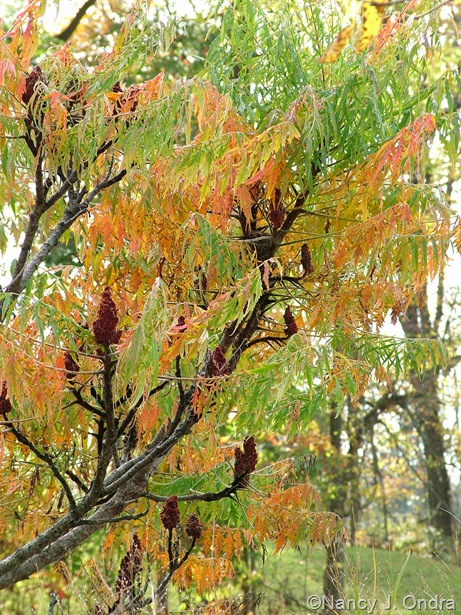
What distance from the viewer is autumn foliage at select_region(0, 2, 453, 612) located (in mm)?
2408

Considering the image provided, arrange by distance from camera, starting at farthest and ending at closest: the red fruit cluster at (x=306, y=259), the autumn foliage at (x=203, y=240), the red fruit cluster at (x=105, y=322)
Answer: the red fruit cluster at (x=306, y=259) → the autumn foliage at (x=203, y=240) → the red fruit cluster at (x=105, y=322)

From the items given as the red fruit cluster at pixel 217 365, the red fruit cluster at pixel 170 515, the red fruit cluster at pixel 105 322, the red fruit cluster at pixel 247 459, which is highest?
the red fruit cluster at pixel 105 322

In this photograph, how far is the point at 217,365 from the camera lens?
241cm

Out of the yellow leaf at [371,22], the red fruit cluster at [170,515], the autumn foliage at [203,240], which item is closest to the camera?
the yellow leaf at [371,22]

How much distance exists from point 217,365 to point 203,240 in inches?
Answer: 17.9

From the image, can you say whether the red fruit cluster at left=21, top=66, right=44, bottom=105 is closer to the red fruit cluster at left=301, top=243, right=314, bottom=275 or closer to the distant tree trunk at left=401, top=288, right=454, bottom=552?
the red fruit cluster at left=301, top=243, right=314, bottom=275

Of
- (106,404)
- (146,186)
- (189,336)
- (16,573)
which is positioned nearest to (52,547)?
(16,573)

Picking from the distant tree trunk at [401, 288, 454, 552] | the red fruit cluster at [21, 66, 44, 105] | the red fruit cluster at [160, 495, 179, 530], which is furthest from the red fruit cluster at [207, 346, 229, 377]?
the distant tree trunk at [401, 288, 454, 552]

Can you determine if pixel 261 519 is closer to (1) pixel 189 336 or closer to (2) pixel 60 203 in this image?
(1) pixel 189 336

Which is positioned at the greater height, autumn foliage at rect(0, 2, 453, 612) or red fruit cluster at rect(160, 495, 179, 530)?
autumn foliage at rect(0, 2, 453, 612)

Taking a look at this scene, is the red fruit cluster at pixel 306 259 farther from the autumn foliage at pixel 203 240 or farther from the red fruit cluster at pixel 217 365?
the red fruit cluster at pixel 217 365

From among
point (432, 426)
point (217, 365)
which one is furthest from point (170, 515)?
point (432, 426)

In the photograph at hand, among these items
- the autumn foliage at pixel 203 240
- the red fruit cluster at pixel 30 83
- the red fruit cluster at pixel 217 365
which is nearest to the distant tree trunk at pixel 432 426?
the autumn foliage at pixel 203 240

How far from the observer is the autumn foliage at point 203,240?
7.90ft
